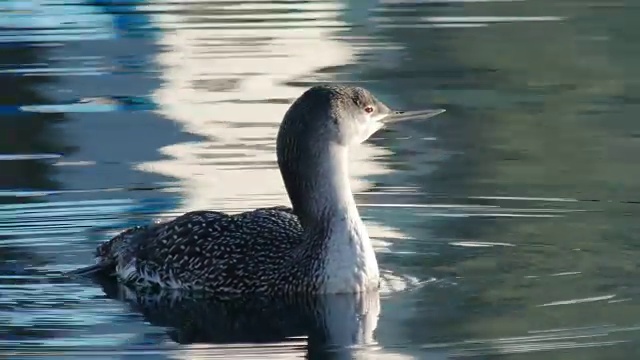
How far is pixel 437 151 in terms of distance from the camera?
42.4 feet

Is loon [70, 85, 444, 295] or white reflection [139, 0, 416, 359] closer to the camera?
loon [70, 85, 444, 295]

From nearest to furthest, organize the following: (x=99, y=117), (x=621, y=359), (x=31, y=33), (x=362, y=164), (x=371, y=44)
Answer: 1. (x=621, y=359)
2. (x=362, y=164)
3. (x=99, y=117)
4. (x=371, y=44)
5. (x=31, y=33)

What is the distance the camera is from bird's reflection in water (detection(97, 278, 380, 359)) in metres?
8.41

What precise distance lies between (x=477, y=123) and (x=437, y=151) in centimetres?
111

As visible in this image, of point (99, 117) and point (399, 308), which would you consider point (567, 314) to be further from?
point (99, 117)

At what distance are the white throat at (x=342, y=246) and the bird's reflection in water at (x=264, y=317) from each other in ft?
0.23

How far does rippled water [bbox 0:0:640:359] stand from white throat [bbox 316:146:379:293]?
12 centimetres

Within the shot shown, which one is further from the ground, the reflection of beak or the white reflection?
the reflection of beak

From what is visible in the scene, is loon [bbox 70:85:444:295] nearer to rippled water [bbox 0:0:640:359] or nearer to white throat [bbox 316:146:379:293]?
white throat [bbox 316:146:379:293]

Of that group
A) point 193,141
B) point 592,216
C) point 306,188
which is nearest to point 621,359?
point 306,188

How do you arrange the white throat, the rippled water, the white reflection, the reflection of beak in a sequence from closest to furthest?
the rippled water < the white throat < the reflection of beak < the white reflection

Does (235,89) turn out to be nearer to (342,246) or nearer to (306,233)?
(306,233)

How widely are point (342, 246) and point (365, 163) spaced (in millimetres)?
3499

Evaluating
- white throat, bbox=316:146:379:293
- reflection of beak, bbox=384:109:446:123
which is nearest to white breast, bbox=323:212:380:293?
white throat, bbox=316:146:379:293
